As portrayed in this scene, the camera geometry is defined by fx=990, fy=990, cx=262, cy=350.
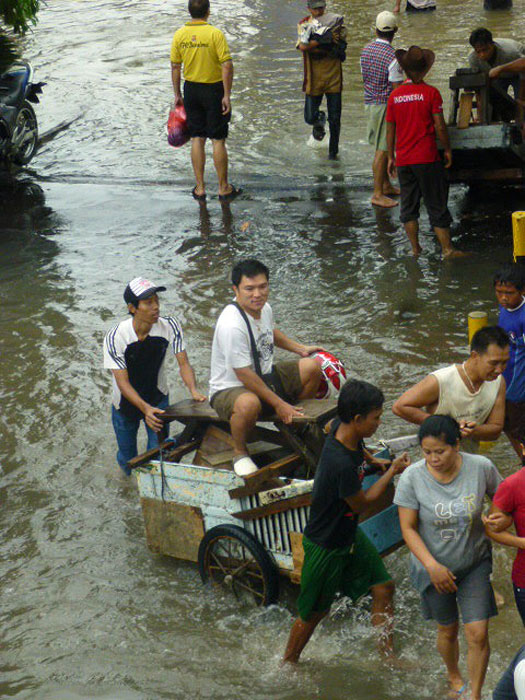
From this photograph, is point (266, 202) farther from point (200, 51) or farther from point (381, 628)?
point (381, 628)

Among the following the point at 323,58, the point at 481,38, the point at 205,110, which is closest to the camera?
the point at 481,38

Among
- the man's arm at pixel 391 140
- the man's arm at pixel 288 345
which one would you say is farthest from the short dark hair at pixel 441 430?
the man's arm at pixel 391 140

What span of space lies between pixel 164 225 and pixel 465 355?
464cm

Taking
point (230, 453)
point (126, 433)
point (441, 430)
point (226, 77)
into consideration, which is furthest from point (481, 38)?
point (441, 430)

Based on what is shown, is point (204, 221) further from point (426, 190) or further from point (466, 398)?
point (466, 398)

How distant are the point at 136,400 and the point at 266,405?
973 millimetres

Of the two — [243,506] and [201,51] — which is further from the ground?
[201,51]

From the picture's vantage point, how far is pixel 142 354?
254 inches

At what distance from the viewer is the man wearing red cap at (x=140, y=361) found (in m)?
6.24

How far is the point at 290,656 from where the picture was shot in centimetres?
500

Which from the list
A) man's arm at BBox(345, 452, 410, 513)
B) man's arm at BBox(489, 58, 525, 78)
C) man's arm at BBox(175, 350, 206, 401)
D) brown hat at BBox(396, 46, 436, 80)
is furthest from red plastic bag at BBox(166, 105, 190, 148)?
man's arm at BBox(345, 452, 410, 513)

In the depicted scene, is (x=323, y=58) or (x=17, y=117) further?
(x=17, y=117)

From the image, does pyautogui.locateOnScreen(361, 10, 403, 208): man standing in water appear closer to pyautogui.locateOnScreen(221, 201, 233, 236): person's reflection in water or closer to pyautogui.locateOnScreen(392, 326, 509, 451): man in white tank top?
pyautogui.locateOnScreen(221, 201, 233, 236): person's reflection in water

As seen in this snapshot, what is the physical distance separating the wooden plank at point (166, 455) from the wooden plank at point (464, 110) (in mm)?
5137
